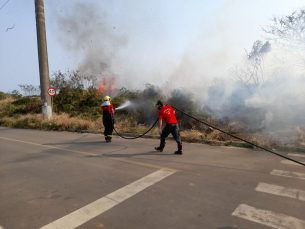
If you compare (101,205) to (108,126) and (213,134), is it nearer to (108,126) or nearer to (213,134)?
(108,126)

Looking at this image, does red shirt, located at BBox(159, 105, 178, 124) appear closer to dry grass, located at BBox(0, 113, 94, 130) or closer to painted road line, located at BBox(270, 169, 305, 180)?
painted road line, located at BBox(270, 169, 305, 180)

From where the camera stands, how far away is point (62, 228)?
2.82m

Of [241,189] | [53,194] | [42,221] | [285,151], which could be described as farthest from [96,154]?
[285,151]

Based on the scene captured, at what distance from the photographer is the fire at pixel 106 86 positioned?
1911 cm

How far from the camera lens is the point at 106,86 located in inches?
792

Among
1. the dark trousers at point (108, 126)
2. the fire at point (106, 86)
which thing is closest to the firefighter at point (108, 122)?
the dark trousers at point (108, 126)

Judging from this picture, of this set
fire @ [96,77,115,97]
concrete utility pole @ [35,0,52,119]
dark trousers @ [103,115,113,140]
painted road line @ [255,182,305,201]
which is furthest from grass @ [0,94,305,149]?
fire @ [96,77,115,97]

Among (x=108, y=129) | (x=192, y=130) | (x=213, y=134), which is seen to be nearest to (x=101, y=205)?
(x=108, y=129)

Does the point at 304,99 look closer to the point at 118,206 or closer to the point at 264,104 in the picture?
the point at 264,104

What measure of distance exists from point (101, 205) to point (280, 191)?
9.42ft

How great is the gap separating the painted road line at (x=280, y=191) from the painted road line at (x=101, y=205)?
68.1 inches

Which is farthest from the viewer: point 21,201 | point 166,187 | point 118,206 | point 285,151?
point 285,151

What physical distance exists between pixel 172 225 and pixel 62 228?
1.35m

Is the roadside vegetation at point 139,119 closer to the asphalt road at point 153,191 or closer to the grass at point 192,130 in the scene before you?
the grass at point 192,130
